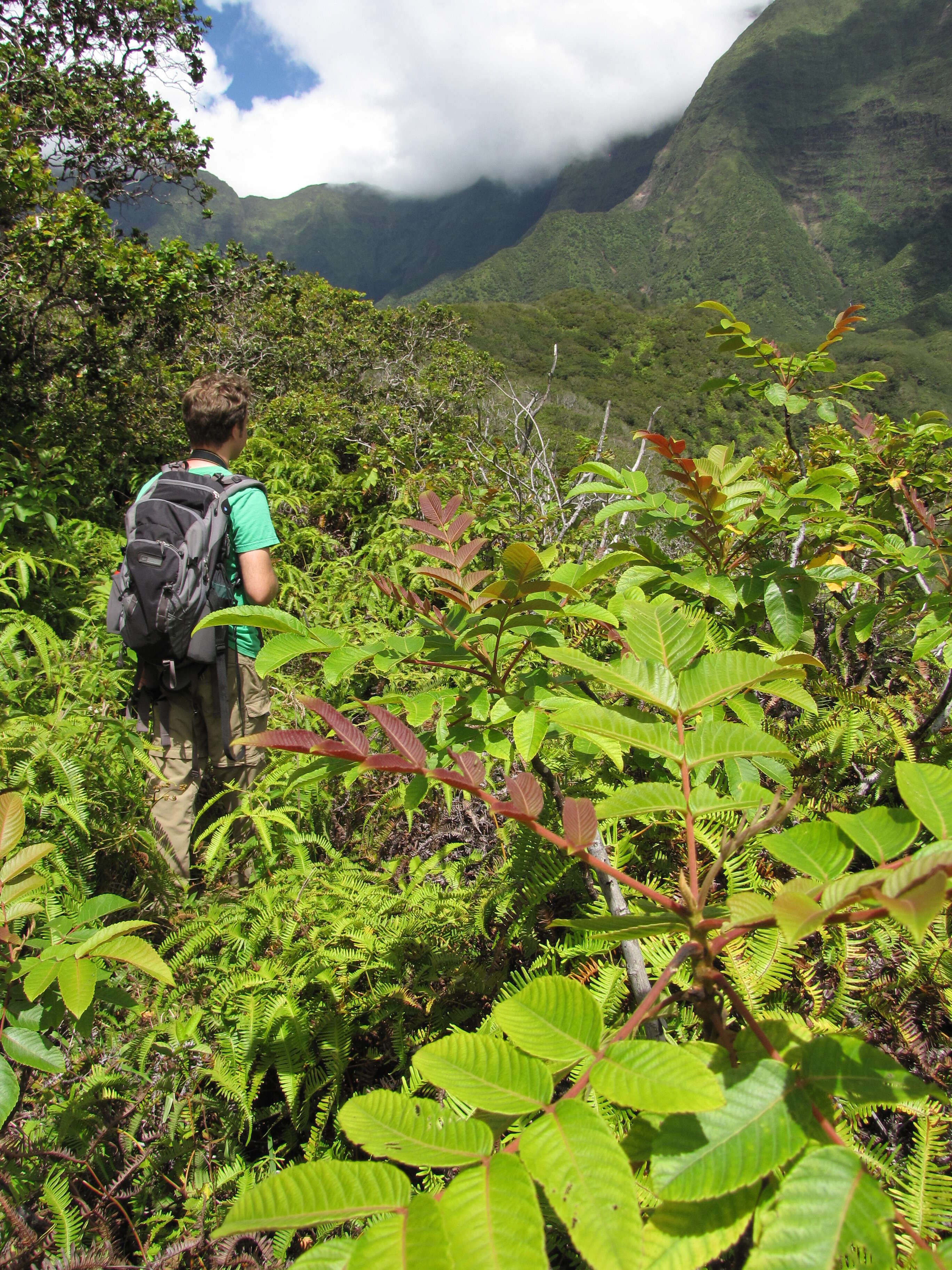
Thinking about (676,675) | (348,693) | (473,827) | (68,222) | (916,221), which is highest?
(916,221)

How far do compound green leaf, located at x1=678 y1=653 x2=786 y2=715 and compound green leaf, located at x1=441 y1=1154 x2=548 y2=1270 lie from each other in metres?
0.52

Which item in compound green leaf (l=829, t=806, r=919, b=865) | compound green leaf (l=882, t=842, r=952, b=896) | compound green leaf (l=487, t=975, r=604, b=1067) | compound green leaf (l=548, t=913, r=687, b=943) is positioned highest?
compound green leaf (l=882, t=842, r=952, b=896)

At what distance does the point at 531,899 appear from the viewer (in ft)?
5.90

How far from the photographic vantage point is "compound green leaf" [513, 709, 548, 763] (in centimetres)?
92

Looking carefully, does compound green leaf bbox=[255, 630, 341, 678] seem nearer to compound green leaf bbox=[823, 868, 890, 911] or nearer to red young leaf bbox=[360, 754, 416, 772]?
red young leaf bbox=[360, 754, 416, 772]

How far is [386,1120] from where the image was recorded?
53 centimetres

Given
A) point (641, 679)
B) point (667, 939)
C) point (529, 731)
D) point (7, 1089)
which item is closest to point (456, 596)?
point (529, 731)

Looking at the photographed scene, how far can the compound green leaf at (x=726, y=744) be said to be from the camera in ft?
2.51

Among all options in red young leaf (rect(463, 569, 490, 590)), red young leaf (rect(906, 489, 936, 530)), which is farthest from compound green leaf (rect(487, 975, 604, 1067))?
red young leaf (rect(906, 489, 936, 530))

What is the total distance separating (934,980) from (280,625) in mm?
1596

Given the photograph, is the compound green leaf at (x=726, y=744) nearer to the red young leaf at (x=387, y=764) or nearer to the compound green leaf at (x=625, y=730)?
the compound green leaf at (x=625, y=730)

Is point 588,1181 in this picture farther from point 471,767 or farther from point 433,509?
point 433,509

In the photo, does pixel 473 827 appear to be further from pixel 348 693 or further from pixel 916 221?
pixel 916 221

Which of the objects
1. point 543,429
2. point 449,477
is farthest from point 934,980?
point 543,429
